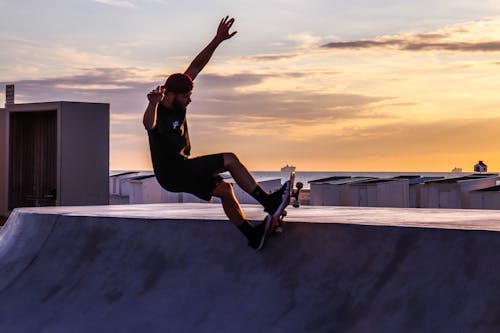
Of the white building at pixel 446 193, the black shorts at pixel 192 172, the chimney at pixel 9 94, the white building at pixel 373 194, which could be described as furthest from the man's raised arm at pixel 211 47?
the chimney at pixel 9 94

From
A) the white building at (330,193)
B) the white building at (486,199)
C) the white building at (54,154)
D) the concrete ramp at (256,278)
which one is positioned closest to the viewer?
the concrete ramp at (256,278)

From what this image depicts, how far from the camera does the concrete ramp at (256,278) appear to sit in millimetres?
5852

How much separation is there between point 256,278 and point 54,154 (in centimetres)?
1615

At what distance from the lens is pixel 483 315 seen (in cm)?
545

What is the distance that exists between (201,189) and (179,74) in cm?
114

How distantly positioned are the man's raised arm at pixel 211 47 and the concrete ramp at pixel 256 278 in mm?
1761

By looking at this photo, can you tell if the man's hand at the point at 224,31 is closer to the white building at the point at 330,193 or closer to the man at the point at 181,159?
the man at the point at 181,159

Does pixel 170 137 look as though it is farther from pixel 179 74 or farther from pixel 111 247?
pixel 111 247

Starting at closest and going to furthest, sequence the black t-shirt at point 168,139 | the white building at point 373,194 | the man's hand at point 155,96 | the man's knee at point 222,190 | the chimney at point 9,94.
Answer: the man's hand at point 155,96
the black t-shirt at point 168,139
the man's knee at point 222,190
the white building at point 373,194
the chimney at point 9,94

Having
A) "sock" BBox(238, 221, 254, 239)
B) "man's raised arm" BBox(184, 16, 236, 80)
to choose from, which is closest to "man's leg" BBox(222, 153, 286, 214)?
"sock" BBox(238, 221, 254, 239)

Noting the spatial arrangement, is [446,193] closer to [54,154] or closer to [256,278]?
[54,154]

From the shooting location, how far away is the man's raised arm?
24.4 ft

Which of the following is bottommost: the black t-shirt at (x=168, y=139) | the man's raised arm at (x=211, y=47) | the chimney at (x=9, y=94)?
the black t-shirt at (x=168, y=139)

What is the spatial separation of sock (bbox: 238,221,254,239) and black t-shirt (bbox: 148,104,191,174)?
3.07 ft
